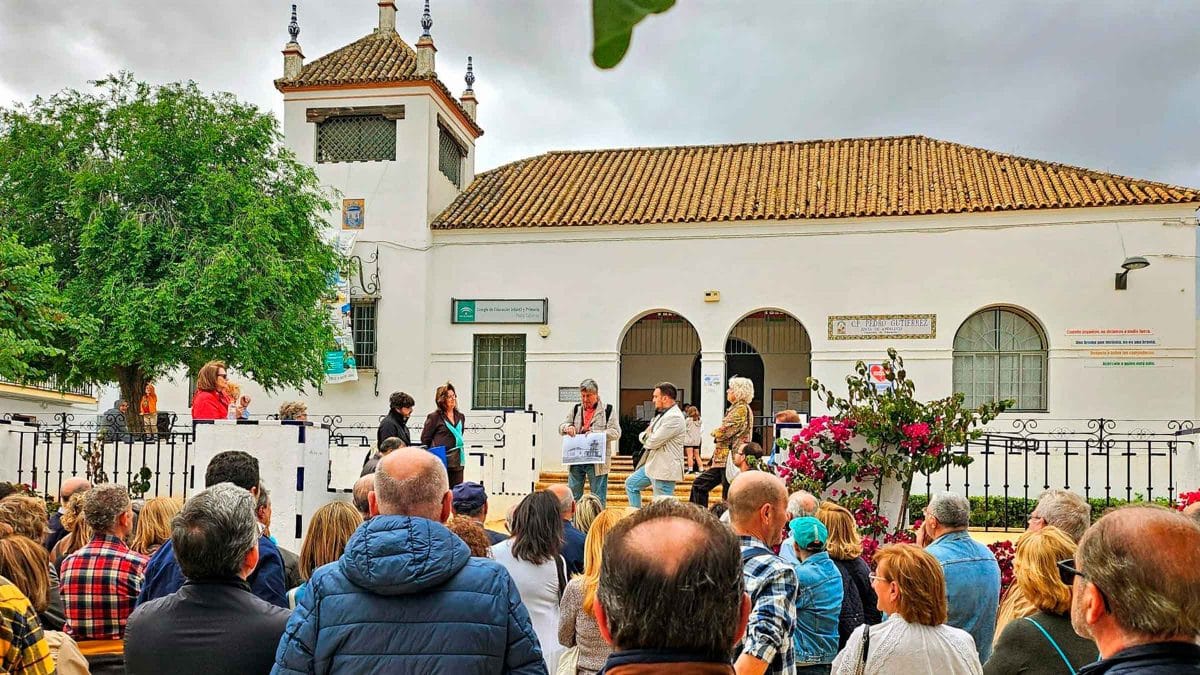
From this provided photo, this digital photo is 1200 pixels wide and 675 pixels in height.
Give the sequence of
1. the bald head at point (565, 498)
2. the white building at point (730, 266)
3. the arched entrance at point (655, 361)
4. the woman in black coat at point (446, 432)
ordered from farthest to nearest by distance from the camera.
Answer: the arched entrance at point (655, 361) → the white building at point (730, 266) → the woman in black coat at point (446, 432) → the bald head at point (565, 498)

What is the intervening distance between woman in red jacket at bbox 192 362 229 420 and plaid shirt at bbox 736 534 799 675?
762cm

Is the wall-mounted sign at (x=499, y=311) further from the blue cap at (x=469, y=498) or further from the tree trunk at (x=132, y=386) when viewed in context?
the blue cap at (x=469, y=498)

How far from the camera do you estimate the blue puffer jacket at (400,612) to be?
300 centimetres

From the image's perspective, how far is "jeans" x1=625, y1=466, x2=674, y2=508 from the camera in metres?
10.8

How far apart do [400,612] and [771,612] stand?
132 cm

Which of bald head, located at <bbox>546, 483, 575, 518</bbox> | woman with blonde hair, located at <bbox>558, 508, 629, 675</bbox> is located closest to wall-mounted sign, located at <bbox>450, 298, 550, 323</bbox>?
bald head, located at <bbox>546, 483, 575, 518</bbox>

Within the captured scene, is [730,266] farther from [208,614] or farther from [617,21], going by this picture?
[617,21]

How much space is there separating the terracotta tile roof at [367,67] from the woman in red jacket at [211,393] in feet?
40.0

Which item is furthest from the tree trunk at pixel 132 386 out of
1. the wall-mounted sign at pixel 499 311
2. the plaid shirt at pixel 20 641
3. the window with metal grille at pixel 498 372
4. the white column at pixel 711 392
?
the plaid shirt at pixel 20 641

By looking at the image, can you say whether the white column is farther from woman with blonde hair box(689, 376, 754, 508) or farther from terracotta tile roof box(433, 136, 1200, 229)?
woman with blonde hair box(689, 376, 754, 508)

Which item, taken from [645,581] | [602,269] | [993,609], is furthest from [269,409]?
[645,581]

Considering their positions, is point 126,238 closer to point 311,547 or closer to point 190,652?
point 311,547

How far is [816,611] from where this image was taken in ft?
14.7

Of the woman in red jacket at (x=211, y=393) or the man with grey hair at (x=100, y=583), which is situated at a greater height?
the woman in red jacket at (x=211, y=393)
